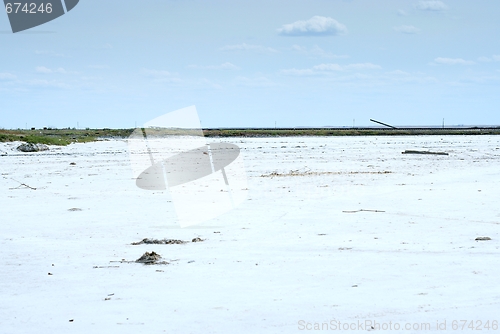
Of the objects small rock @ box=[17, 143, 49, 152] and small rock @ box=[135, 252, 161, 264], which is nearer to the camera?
small rock @ box=[135, 252, 161, 264]

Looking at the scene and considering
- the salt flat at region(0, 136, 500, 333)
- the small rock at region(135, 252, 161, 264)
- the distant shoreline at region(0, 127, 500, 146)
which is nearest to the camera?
the salt flat at region(0, 136, 500, 333)

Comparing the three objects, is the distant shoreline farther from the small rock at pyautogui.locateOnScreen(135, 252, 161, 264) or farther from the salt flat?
the small rock at pyautogui.locateOnScreen(135, 252, 161, 264)

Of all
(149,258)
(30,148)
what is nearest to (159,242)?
(149,258)

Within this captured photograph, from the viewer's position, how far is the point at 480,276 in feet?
21.1

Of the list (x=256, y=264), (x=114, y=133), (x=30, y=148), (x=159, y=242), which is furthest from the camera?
(x=114, y=133)

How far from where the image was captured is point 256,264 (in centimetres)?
729

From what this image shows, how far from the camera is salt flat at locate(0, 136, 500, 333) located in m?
5.35

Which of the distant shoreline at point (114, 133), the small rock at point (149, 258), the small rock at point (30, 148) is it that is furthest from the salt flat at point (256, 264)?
the distant shoreline at point (114, 133)

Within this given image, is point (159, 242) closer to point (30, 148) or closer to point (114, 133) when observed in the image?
point (30, 148)

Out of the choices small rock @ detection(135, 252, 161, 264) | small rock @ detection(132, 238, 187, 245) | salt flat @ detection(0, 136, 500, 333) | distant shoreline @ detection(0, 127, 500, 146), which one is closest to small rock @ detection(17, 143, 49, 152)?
distant shoreline @ detection(0, 127, 500, 146)

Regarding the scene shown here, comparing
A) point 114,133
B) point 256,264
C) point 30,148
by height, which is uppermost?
point 114,133

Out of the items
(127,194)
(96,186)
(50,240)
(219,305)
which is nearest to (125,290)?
(219,305)

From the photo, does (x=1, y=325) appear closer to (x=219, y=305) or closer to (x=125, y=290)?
(x=125, y=290)

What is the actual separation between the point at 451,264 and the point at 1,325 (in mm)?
4650
